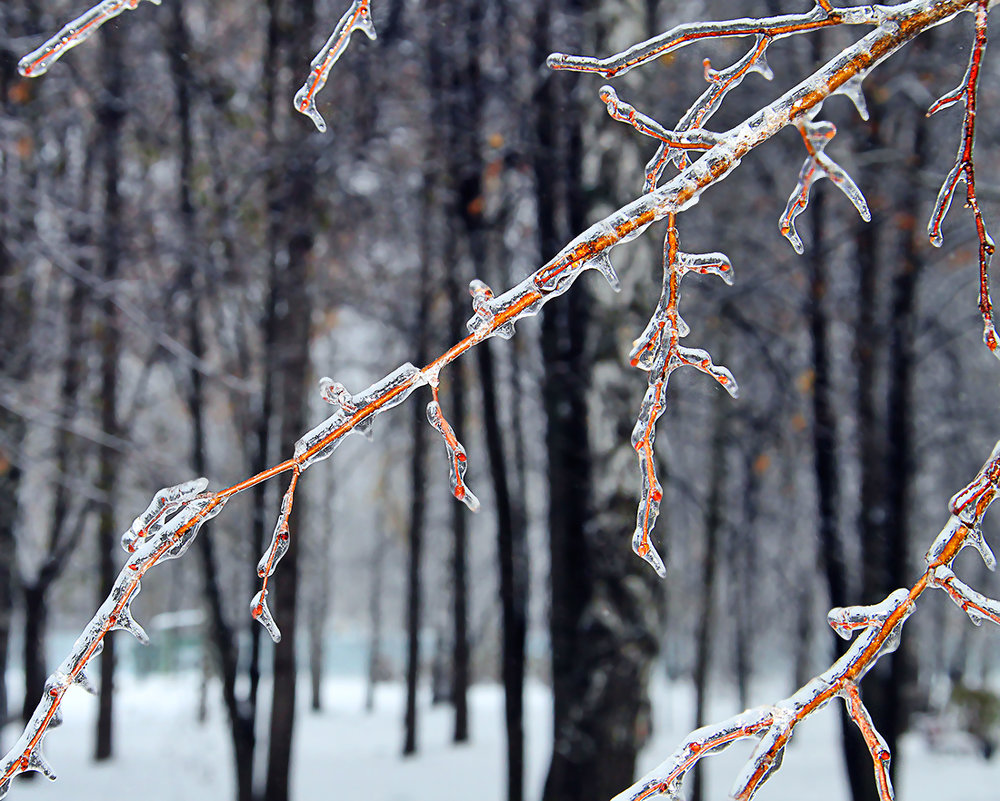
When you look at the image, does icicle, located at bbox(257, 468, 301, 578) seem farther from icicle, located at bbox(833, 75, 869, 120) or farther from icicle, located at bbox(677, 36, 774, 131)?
icicle, located at bbox(833, 75, 869, 120)

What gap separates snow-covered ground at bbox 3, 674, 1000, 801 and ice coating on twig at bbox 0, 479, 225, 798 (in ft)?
19.7

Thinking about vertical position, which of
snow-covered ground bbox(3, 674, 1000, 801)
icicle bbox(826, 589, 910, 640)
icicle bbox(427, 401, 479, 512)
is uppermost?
icicle bbox(427, 401, 479, 512)

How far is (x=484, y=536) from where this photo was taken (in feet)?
105

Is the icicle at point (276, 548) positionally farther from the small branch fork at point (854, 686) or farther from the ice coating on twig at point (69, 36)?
the ice coating on twig at point (69, 36)

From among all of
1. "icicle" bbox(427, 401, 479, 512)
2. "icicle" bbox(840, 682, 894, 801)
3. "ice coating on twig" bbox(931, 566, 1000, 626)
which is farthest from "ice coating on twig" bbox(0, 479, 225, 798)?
"ice coating on twig" bbox(931, 566, 1000, 626)

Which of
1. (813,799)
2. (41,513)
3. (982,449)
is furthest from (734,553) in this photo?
(41,513)

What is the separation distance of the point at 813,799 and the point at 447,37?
806 centimetres

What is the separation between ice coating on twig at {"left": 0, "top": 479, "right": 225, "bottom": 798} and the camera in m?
1.13

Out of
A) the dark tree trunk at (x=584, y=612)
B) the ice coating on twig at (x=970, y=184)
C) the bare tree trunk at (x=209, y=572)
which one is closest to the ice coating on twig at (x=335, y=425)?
the ice coating on twig at (x=970, y=184)

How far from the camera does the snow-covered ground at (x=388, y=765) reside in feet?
34.2

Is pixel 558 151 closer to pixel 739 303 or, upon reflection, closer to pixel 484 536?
pixel 739 303

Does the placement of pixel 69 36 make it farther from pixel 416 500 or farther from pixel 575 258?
pixel 416 500

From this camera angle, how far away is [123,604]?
1.15 meters

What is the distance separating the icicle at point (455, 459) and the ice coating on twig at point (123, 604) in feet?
0.93
